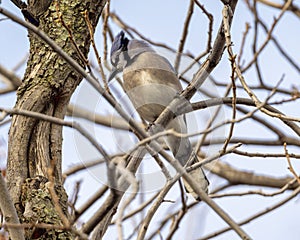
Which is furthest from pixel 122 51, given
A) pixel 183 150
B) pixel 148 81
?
pixel 183 150

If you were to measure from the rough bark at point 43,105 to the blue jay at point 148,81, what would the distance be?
743 millimetres

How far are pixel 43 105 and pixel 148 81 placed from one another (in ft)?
3.49

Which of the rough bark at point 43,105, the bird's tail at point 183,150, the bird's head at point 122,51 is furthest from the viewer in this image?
the bird's head at point 122,51

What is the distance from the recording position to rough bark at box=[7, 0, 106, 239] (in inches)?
91.5

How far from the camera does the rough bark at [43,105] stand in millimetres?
2324

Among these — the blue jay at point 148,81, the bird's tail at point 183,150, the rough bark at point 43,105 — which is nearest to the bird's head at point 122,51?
the blue jay at point 148,81

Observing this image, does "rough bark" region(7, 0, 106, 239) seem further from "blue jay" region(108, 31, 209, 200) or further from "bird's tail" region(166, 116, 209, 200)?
"blue jay" region(108, 31, 209, 200)

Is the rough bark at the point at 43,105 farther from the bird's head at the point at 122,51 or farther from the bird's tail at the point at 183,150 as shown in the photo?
the bird's head at the point at 122,51

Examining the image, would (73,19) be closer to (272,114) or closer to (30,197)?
(30,197)

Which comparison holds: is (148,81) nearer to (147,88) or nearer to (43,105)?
(147,88)

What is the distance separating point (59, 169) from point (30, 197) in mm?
196

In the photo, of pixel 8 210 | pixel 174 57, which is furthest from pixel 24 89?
pixel 174 57

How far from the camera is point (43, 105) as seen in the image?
2449 mm

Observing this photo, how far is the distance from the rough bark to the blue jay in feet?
2.44
